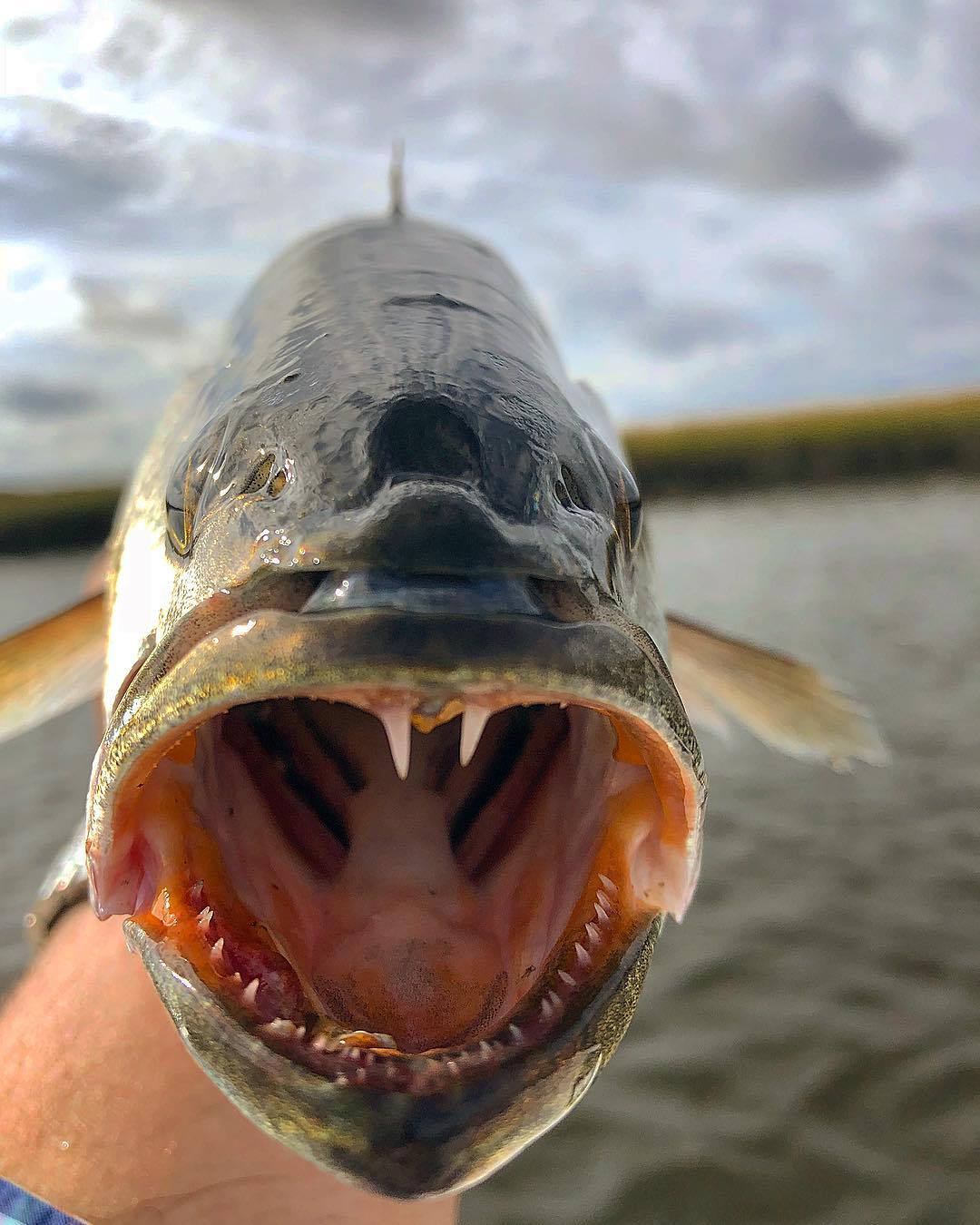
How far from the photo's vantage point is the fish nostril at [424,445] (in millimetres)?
1126

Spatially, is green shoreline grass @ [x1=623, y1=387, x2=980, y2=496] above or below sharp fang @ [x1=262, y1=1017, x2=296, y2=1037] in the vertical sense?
below

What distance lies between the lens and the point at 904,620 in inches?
555

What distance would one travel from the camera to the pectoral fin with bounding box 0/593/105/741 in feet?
7.64

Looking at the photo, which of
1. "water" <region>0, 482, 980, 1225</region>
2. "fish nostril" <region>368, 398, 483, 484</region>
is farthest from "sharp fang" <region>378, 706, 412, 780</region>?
"water" <region>0, 482, 980, 1225</region>

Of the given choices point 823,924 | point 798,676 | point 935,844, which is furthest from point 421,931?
point 935,844

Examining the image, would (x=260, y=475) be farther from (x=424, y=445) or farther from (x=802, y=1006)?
(x=802, y=1006)

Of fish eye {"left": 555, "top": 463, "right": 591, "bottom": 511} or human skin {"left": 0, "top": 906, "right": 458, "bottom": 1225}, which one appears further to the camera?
human skin {"left": 0, "top": 906, "right": 458, "bottom": 1225}

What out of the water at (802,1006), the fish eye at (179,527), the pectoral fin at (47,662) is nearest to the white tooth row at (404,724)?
the fish eye at (179,527)

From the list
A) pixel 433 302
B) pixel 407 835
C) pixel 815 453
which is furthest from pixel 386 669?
pixel 815 453

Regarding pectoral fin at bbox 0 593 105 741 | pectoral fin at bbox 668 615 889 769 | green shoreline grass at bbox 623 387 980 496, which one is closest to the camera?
pectoral fin at bbox 0 593 105 741

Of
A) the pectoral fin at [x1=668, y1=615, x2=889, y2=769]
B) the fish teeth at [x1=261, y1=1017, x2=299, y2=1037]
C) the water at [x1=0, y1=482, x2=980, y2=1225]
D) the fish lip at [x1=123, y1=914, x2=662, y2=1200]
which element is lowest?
the water at [x1=0, y1=482, x2=980, y2=1225]

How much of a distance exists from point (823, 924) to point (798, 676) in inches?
164

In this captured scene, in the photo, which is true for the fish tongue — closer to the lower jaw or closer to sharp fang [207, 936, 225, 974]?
the lower jaw

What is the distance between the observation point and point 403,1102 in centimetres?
106
